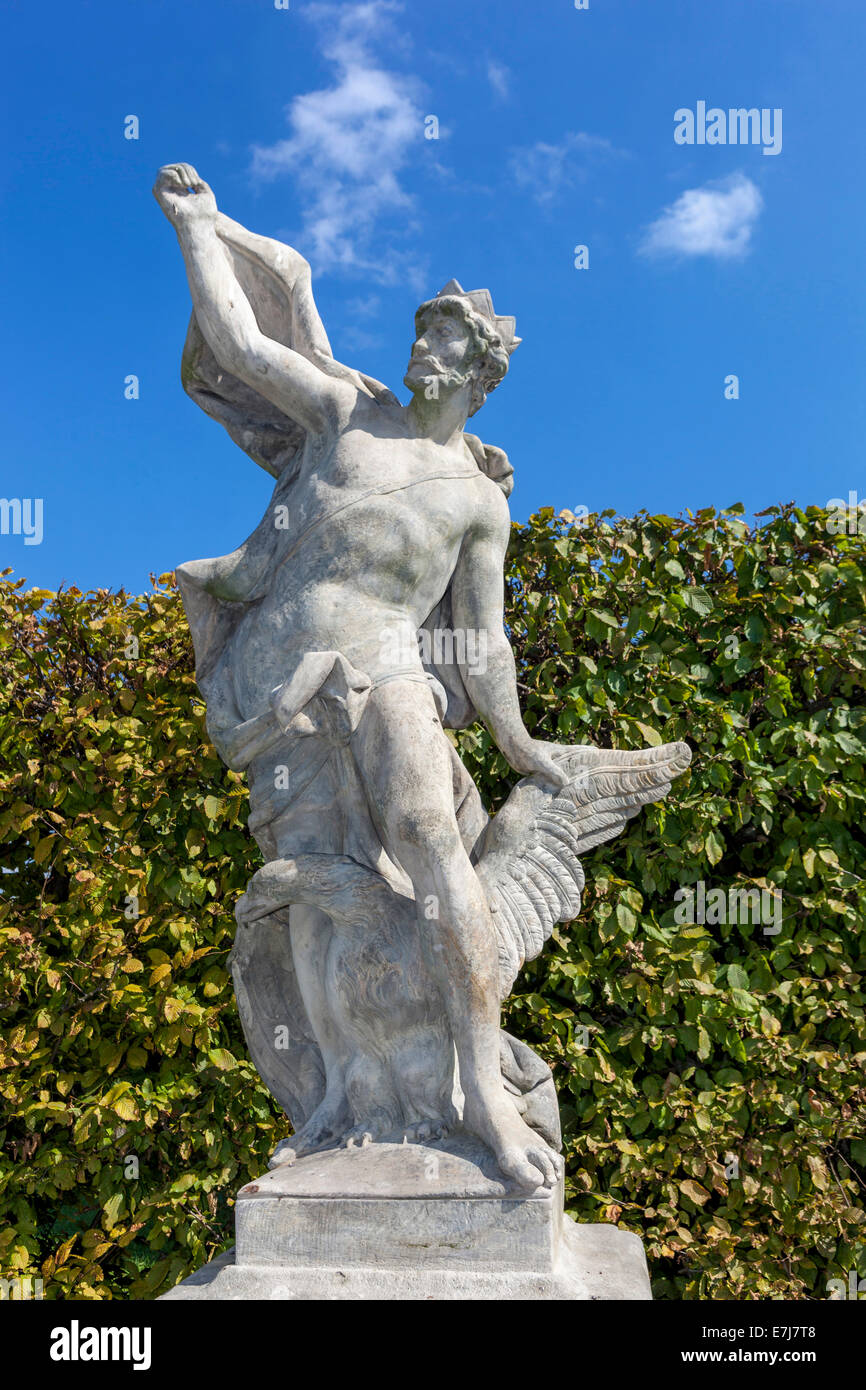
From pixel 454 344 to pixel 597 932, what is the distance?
237 centimetres

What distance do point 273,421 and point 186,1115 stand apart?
Answer: 2714 millimetres

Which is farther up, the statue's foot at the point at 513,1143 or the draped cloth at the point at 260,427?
the draped cloth at the point at 260,427

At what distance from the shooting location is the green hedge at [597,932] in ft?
14.3

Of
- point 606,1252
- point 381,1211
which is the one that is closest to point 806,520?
point 606,1252

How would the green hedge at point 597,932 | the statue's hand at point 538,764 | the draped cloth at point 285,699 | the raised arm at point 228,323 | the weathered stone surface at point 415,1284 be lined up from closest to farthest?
the weathered stone surface at point 415,1284 < the draped cloth at point 285,699 < the raised arm at point 228,323 < the statue's hand at point 538,764 < the green hedge at point 597,932

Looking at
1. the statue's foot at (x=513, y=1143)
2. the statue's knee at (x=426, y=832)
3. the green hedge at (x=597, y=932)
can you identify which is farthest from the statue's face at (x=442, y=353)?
the statue's foot at (x=513, y=1143)

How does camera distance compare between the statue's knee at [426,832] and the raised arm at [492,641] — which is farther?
the raised arm at [492,641]

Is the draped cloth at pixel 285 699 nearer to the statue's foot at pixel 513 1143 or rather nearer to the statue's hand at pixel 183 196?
the statue's hand at pixel 183 196

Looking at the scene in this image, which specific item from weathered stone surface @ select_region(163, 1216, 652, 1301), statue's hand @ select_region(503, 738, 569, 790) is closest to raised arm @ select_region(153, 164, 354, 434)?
statue's hand @ select_region(503, 738, 569, 790)

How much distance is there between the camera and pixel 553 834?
3.34 m

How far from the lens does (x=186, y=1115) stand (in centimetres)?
443

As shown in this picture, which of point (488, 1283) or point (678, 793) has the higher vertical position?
point (678, 793)

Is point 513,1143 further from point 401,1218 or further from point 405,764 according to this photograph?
point 405,764

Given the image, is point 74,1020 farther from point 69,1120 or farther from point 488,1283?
point 488,1283
